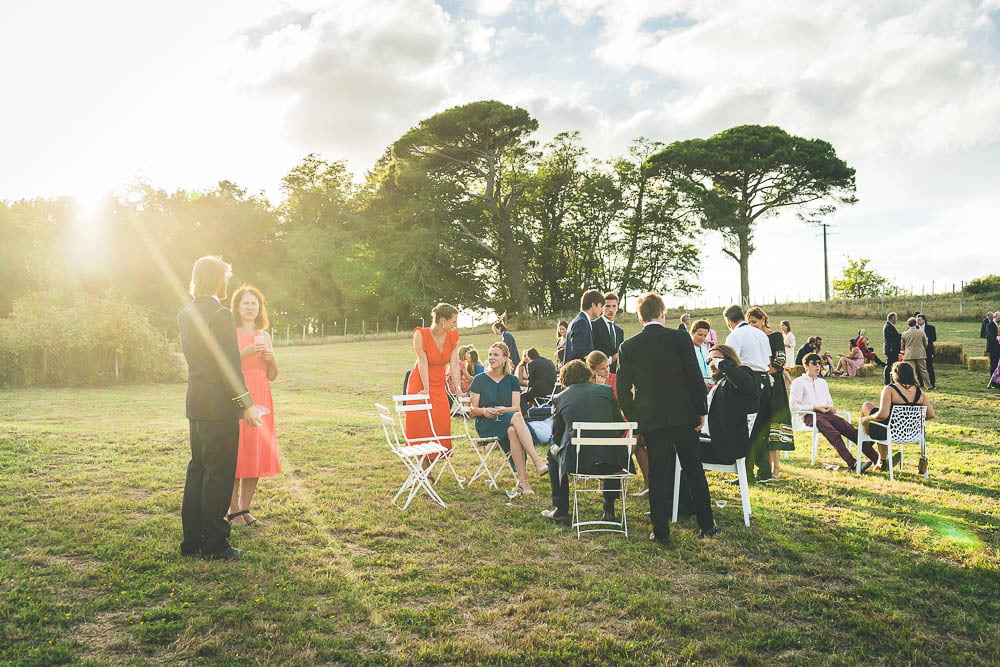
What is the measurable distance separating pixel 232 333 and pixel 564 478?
2.82 m

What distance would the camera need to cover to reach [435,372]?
6.37 m

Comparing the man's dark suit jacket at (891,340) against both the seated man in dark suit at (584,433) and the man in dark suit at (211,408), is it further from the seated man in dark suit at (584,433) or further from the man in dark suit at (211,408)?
the man in dark suit at (211,408)

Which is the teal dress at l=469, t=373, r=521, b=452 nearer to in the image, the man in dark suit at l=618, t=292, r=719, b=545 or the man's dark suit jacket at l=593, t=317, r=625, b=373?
the man's dark suit jacket at l=593, t=317, r=625, b=373

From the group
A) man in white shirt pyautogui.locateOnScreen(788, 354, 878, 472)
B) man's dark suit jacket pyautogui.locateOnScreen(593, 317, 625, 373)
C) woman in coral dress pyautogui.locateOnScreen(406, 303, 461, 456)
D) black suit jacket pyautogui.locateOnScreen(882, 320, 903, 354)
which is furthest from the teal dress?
black suit jacket pyautogui.locateOnScreen(882, 320, 903, 354)

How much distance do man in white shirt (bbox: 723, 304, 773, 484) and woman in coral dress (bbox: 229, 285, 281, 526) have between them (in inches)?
170

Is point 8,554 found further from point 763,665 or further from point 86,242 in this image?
point 86,242

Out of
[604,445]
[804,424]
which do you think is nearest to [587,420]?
[604,445]

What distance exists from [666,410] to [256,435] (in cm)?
315

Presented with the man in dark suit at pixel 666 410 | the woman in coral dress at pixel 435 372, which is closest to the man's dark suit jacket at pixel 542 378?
the woman in coral dress at pixel 435 372

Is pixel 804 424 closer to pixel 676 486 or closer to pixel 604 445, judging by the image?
pixel 676 486

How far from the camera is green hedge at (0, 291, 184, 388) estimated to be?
17.4 m

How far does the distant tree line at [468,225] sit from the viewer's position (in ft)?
117

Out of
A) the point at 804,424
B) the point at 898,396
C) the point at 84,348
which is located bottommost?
the point at 804,424

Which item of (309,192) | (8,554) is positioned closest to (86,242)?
(309,192)
